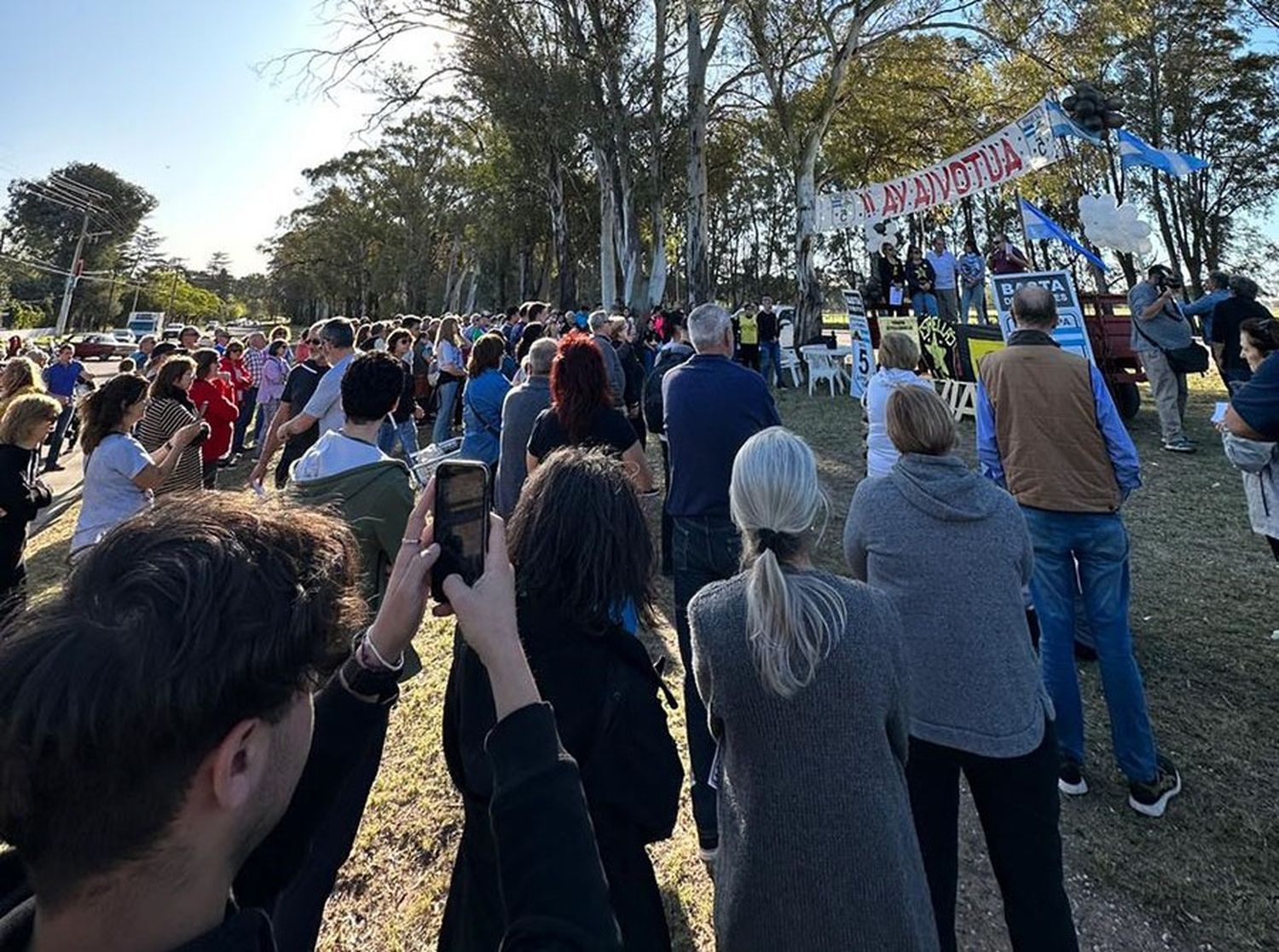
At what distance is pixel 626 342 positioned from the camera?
7.58m

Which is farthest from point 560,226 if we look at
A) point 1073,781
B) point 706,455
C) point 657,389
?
point 1073,781

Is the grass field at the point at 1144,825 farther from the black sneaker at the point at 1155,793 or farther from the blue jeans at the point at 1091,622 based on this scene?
the blue jeans at the point at 1091,622

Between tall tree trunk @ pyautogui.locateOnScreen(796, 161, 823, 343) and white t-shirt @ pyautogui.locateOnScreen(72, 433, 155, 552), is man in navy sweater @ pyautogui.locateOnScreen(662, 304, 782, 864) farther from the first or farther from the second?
tall tree trunk @ pyautogui.locateOnScreen(796, 161, 823, 343)

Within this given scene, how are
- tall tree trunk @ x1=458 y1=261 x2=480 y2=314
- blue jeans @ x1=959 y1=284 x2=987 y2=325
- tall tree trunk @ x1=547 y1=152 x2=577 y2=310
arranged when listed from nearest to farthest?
1. blue jeans @ x1=959 y1=284 x2=987 y2=325
2. tall tree trunk @ x1=547 y1=152 x2=577 y2=310
3. tall tree trunk @ x1=458 y1=261 x2=480 y2=314

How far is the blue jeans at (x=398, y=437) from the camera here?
7.09m

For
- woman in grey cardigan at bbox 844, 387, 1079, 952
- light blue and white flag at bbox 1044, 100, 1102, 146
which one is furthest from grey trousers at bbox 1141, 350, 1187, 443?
woman in grey cardigan at bbox 844, 387, 1079, 952

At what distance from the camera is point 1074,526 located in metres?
2.95

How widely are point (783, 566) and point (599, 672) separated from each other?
0.50 m

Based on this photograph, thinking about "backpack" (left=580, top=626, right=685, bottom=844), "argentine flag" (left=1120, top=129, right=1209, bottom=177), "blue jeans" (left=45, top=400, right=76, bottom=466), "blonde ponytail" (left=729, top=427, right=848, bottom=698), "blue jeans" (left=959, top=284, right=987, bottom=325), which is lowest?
"blue jeans" (left=45, top=400, right=76, bottom=466)

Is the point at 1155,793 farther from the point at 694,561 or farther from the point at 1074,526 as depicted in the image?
the point at 694,561

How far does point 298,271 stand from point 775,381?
61.0m

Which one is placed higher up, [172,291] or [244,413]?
[172,291]

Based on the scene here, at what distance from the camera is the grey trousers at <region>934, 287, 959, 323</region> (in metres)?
12.3

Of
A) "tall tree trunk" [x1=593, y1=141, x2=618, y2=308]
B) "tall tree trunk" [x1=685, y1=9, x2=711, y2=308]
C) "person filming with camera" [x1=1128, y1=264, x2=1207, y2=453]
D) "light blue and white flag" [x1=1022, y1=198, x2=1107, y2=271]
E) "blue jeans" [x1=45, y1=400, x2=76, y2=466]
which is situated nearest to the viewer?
"person filming with camera" [x1=1128, y1=264, x2=1207, y2=453]
